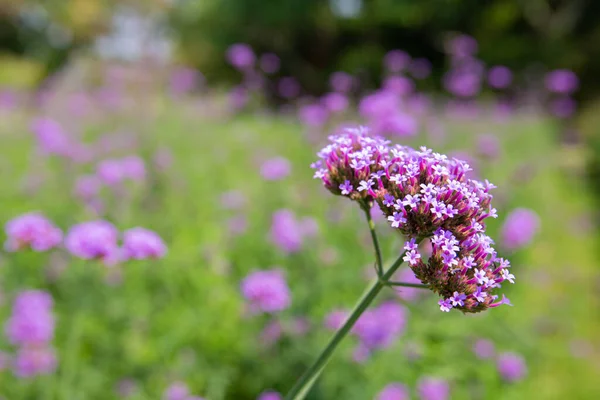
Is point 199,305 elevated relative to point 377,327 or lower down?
lower down

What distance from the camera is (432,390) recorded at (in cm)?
245

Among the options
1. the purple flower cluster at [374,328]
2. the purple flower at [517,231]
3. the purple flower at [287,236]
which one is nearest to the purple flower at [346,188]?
the purple flower cluster at [374,328]

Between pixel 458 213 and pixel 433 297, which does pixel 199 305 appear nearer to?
pixel 433 297

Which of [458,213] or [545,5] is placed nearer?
[458,213]

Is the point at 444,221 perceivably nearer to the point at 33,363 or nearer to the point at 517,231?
the point at 33,363

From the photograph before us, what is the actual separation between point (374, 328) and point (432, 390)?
41cm

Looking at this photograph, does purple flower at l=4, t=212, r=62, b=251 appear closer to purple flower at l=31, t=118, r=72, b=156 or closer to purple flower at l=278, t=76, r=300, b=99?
purple flower at l=31, t=118, r=72, b=156

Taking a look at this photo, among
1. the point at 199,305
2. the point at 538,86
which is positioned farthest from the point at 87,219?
the point at 538,86

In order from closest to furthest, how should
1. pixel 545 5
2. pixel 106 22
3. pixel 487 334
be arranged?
pixel 487 334 → pixel 545 5 → pixel 106 22

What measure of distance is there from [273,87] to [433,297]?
16131 millimetres

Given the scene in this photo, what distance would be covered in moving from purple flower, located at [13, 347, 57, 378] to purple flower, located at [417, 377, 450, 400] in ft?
5.10

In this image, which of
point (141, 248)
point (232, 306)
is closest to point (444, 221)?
point (141, 248)

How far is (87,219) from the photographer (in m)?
3.14

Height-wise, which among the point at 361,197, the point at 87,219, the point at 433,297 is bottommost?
the point at 433,297
